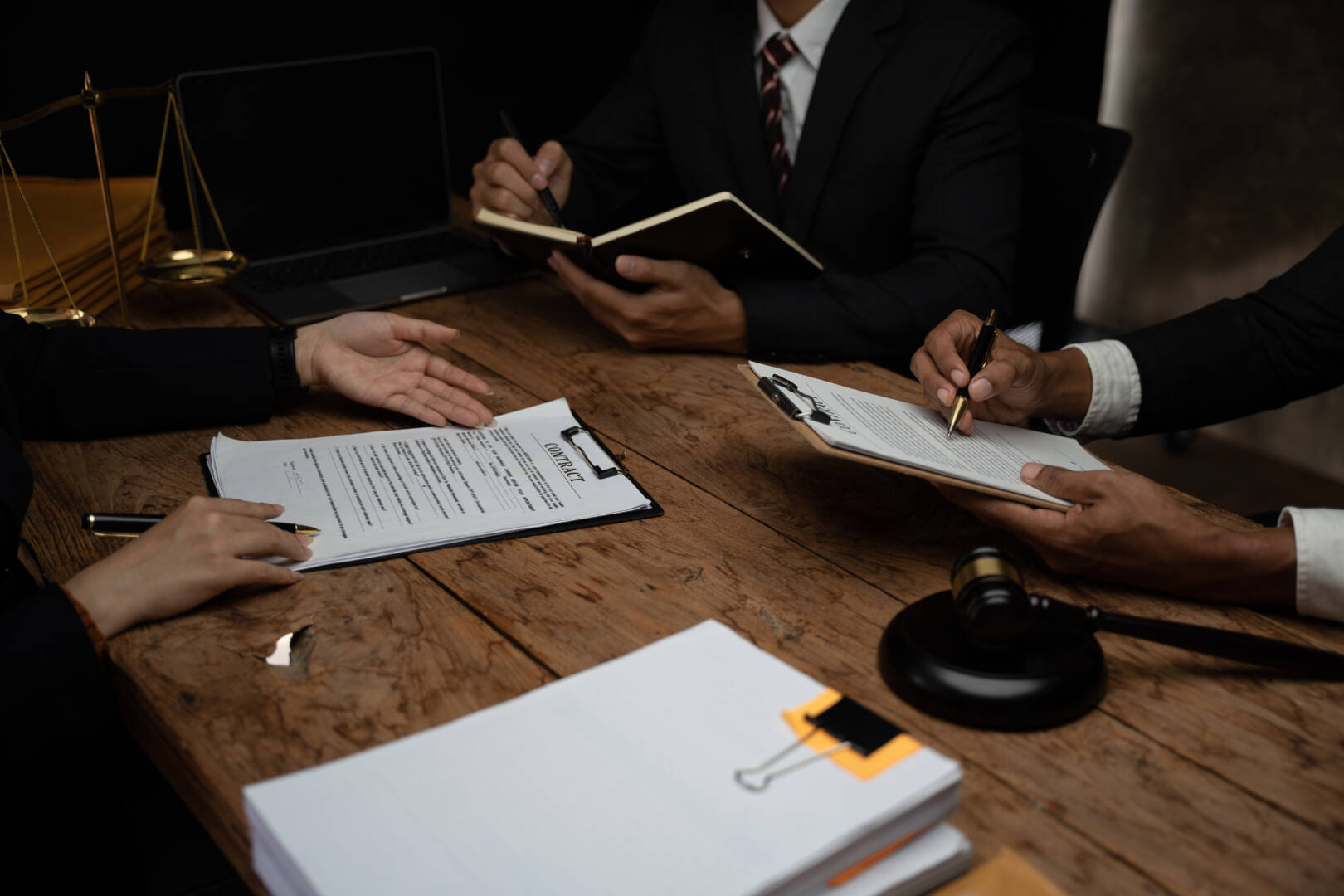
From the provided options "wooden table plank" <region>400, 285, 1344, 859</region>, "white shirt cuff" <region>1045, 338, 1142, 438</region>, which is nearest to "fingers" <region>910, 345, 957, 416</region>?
"wooden table plank" <region>400, 285, 1344, 859</region>

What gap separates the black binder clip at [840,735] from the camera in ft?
2.31

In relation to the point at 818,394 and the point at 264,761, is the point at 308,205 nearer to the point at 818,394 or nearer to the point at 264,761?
the point at 818,394

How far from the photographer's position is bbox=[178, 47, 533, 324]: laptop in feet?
6.07

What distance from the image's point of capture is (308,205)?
1.98 meters

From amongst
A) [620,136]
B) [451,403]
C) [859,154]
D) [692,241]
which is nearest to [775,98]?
[859,154]

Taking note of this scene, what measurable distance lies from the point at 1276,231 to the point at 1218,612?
9.15ft

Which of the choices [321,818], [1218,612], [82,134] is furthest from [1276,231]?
[321,818]

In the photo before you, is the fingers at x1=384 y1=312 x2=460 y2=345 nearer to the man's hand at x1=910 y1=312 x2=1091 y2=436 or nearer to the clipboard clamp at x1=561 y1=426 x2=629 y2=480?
the clipboard clamp at x1=561 y1=426 x2=629 y2=480

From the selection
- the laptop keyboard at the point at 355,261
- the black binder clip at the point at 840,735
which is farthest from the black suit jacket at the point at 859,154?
the black binder clip at the point at 840,735

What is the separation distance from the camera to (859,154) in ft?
6.22

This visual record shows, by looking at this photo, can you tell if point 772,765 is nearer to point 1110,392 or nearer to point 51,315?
point 1110,392

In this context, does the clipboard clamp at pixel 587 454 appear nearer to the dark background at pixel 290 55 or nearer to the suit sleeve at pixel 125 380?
the suit sleeve at pixel 125 380

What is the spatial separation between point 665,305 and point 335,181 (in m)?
0.82

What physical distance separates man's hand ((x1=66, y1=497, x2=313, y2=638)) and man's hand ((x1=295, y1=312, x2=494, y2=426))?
1.23 feet
